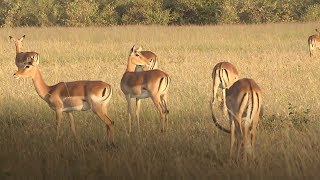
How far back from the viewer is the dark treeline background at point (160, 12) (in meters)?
32.7

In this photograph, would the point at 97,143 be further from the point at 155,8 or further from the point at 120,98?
the point at 155,8

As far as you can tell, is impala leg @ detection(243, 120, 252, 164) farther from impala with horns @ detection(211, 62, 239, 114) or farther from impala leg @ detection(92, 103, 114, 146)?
impala with horns @ detection(211, 62, 239, 114)

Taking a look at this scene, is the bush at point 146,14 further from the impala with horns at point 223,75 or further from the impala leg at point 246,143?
the impala leg at point 246,143

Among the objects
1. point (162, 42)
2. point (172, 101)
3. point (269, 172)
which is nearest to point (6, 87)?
point (172, 101)

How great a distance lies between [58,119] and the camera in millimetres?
6035

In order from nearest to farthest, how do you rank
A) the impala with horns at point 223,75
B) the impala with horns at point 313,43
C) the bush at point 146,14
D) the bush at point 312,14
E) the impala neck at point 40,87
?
the impala neck at point 40,87
the impala with horns at point 223,75
the impala with horns at point 313,43
the bush at point 312,14
the bush at point 146,14

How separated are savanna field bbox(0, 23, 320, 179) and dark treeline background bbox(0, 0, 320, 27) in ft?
56.6

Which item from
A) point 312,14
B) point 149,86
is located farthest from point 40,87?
point 312,14

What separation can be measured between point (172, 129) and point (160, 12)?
1073 inches

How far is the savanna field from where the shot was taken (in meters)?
3.90

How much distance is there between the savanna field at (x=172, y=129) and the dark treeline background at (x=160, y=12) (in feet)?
56.6

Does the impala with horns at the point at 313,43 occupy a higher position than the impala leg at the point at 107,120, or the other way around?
the impala with horns at the point at 313,43

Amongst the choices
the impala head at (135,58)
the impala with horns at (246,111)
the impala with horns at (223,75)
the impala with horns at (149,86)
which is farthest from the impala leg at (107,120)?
the impala with horns at (223,75)

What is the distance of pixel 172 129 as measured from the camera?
6113mm
